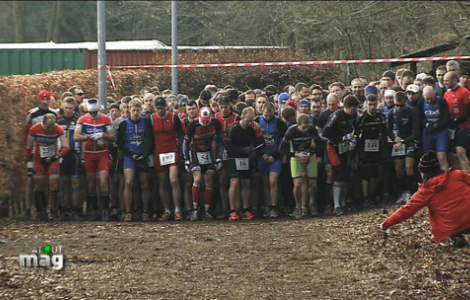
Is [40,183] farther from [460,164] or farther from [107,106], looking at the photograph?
[460,164]

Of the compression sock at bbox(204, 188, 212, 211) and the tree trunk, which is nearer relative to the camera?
the compression sock at bbox(204, 188, 212, 211)

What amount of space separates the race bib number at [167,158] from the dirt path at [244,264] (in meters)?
1.83

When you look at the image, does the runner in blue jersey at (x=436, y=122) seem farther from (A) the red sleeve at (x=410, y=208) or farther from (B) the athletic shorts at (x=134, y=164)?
(B) the athletic shorts at (x=134, y=164)

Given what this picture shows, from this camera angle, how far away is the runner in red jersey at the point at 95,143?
1642 centimetres

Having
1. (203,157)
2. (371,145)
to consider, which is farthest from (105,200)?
(371,145)

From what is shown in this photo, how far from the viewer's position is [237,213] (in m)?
16.5

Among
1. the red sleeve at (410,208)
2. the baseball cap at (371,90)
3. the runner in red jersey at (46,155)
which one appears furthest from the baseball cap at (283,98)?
the red sleeve at (410,208)

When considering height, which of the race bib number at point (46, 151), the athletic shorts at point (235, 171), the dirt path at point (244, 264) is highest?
the race bib number at point (46, 151)

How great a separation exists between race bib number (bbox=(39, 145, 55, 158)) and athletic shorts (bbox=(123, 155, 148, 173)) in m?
1.28

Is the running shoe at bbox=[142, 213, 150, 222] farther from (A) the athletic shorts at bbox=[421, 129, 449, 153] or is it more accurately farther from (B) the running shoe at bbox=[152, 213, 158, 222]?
(A) the athletic shorts at bbox=[421, 129, 449, 153]

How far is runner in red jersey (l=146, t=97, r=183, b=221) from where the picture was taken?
16.5 metres

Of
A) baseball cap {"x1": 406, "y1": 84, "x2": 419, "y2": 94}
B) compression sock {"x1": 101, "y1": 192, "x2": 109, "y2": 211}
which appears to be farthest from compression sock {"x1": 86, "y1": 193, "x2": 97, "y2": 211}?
baseball cap {"x1": 406, "y1": 84, "x2": 419, "y2": 94}

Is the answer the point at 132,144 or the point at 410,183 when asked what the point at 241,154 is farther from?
the point at 410,183

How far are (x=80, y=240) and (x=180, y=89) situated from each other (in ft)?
45.0
